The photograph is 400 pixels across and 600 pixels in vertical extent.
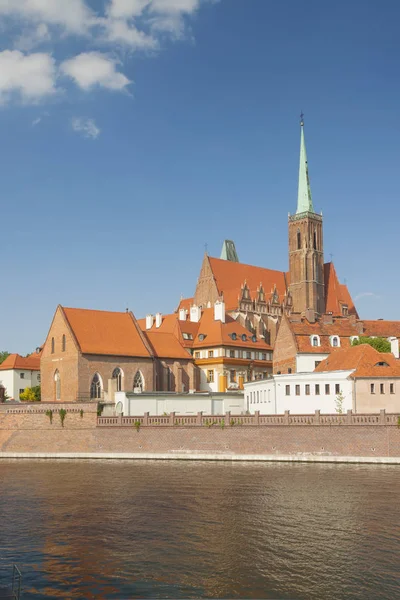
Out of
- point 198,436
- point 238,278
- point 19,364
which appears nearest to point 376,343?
point 198,436

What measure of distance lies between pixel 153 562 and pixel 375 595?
7.96 meters

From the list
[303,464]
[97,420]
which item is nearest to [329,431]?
[303,464]

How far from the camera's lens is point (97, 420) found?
63.6 metres

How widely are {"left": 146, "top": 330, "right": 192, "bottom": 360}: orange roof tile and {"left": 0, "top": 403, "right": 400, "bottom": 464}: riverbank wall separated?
23.7 metres

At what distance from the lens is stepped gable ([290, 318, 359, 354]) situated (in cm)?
7456

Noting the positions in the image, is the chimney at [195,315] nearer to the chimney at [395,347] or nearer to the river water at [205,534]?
the chimney at [395,347]

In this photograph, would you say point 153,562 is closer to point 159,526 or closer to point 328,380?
point 159,526

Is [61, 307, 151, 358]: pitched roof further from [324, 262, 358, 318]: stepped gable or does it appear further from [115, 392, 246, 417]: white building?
[324, 262, 358, 318]: stepped gable

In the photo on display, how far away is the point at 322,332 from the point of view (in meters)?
77.8

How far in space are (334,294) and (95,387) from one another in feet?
194

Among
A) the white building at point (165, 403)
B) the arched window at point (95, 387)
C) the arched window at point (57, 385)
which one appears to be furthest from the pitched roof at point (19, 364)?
the white building at point (165, 403)

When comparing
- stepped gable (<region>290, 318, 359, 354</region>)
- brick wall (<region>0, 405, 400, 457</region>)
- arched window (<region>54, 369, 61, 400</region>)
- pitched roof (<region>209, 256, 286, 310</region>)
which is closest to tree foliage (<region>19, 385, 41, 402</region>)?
arched window (<region>54, 369, 61, 400</region>)

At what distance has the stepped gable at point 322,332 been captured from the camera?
245 feet

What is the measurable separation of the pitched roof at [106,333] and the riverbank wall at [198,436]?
48.1 feet
